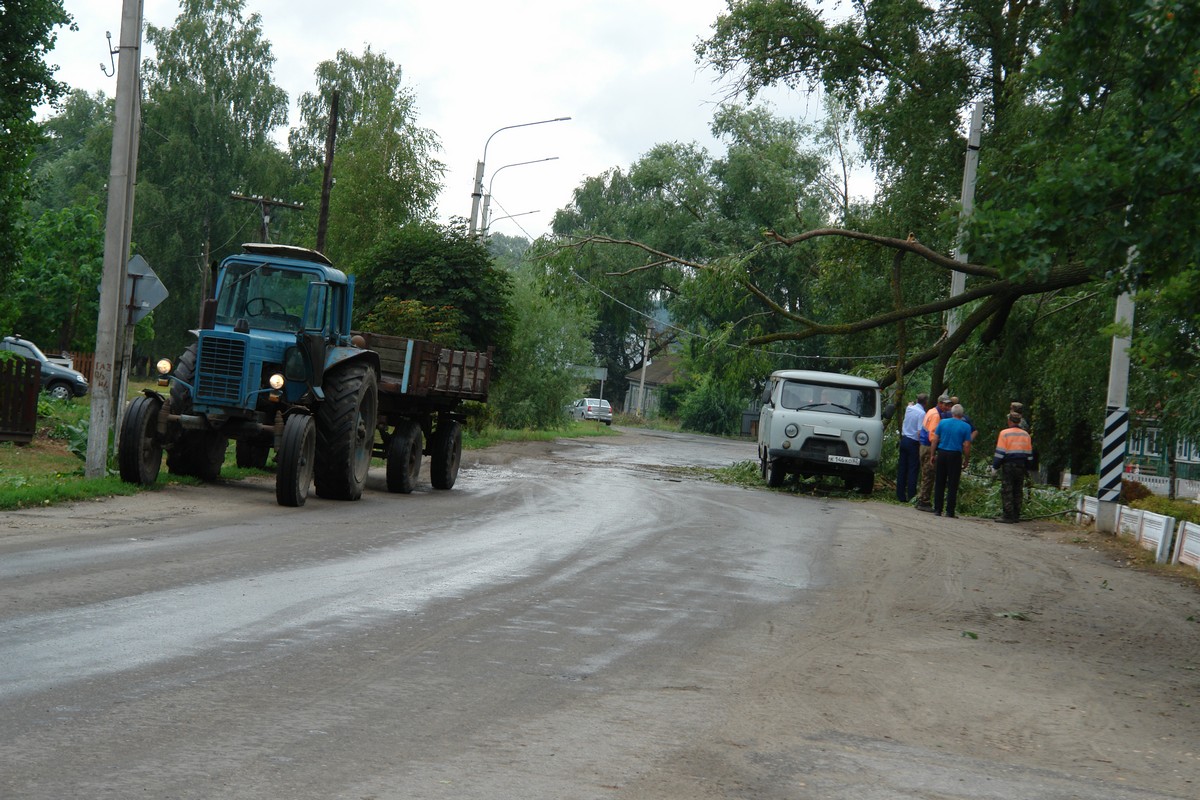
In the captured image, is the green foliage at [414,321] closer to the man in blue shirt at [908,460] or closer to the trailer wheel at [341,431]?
the man in blue shirt at [908,460]

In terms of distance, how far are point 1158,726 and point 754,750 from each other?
8.54ft

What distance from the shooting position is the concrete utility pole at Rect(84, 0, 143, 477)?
15945mm

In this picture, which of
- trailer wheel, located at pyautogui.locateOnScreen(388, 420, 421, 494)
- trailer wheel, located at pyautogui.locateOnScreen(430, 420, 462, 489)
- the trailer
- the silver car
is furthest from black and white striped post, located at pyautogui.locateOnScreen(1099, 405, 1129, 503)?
the silver car

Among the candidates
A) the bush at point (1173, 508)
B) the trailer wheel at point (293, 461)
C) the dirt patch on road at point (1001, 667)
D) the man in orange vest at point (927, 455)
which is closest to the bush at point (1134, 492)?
the bush at point (1173, 508)

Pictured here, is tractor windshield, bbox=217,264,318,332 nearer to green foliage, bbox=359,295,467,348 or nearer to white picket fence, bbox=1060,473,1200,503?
green foliage, bbox=359,295,467,348

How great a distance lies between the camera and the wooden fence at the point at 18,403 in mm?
21875

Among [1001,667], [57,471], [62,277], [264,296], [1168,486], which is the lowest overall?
[57,471]

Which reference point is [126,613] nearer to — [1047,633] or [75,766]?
[75,766]

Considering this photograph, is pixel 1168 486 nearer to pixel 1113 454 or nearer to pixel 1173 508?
pixel 1173 508

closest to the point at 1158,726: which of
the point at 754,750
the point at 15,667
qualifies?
the point at 754,750

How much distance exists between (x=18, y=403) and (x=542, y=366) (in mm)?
29126

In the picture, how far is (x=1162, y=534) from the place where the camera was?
52.4 ft

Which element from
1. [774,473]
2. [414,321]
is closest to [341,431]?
[774,473]

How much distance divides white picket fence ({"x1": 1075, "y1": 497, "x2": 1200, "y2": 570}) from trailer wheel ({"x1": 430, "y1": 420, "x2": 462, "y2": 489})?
9.76 meters
